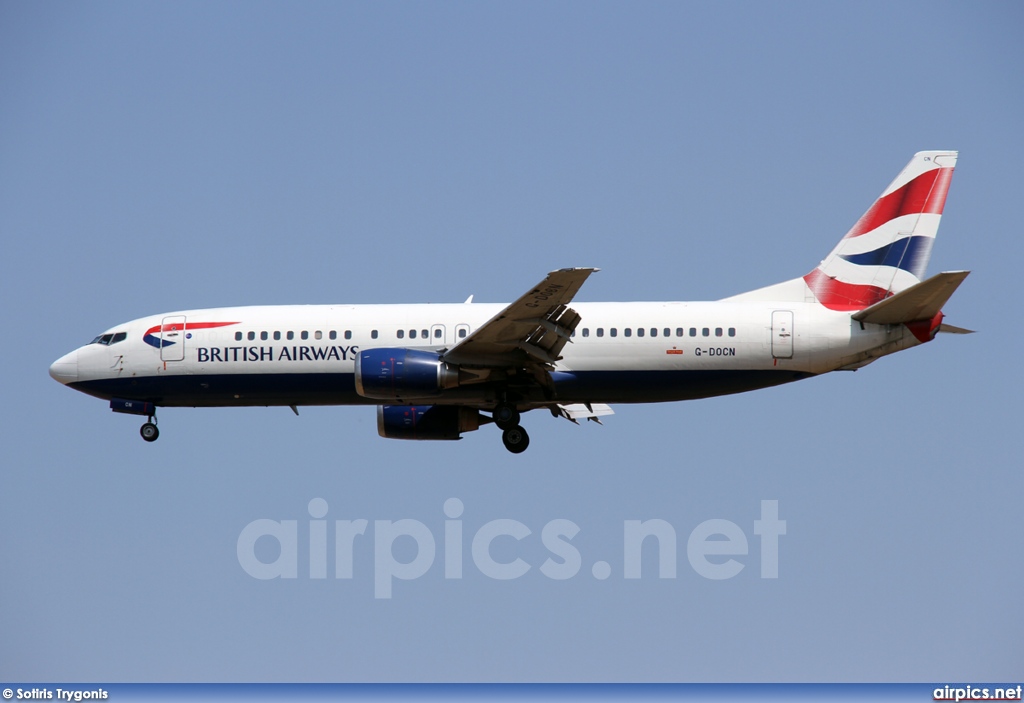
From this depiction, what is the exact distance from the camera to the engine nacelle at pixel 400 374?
126ft

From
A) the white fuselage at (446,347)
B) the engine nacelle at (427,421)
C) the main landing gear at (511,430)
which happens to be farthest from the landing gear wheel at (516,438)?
the engine nacelle at (427,421)

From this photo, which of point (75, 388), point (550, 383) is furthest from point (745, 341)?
point (75, 388)

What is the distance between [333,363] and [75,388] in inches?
292

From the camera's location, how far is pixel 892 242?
4066 centimetres

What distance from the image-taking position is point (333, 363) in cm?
4034

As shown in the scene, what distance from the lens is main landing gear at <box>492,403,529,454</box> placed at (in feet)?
133

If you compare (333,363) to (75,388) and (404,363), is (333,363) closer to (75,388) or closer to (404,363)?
(404,363)

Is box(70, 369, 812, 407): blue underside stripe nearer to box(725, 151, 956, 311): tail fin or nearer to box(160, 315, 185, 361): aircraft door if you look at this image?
box(160, 315, 185, 361): aircraft door

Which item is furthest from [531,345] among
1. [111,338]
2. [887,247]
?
[111,338]

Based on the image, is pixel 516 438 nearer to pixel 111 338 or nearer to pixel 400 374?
pixel 400 374

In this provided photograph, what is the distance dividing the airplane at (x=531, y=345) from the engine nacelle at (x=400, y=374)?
0.11 ft

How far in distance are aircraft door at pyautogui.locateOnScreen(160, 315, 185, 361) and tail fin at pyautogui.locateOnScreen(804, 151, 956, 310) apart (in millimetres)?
15898

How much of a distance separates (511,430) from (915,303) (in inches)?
407

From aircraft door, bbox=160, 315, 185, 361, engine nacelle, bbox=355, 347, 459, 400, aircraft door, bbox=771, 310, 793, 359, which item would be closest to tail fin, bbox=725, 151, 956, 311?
aircraft door, bbox=771, 310, 793, 359
